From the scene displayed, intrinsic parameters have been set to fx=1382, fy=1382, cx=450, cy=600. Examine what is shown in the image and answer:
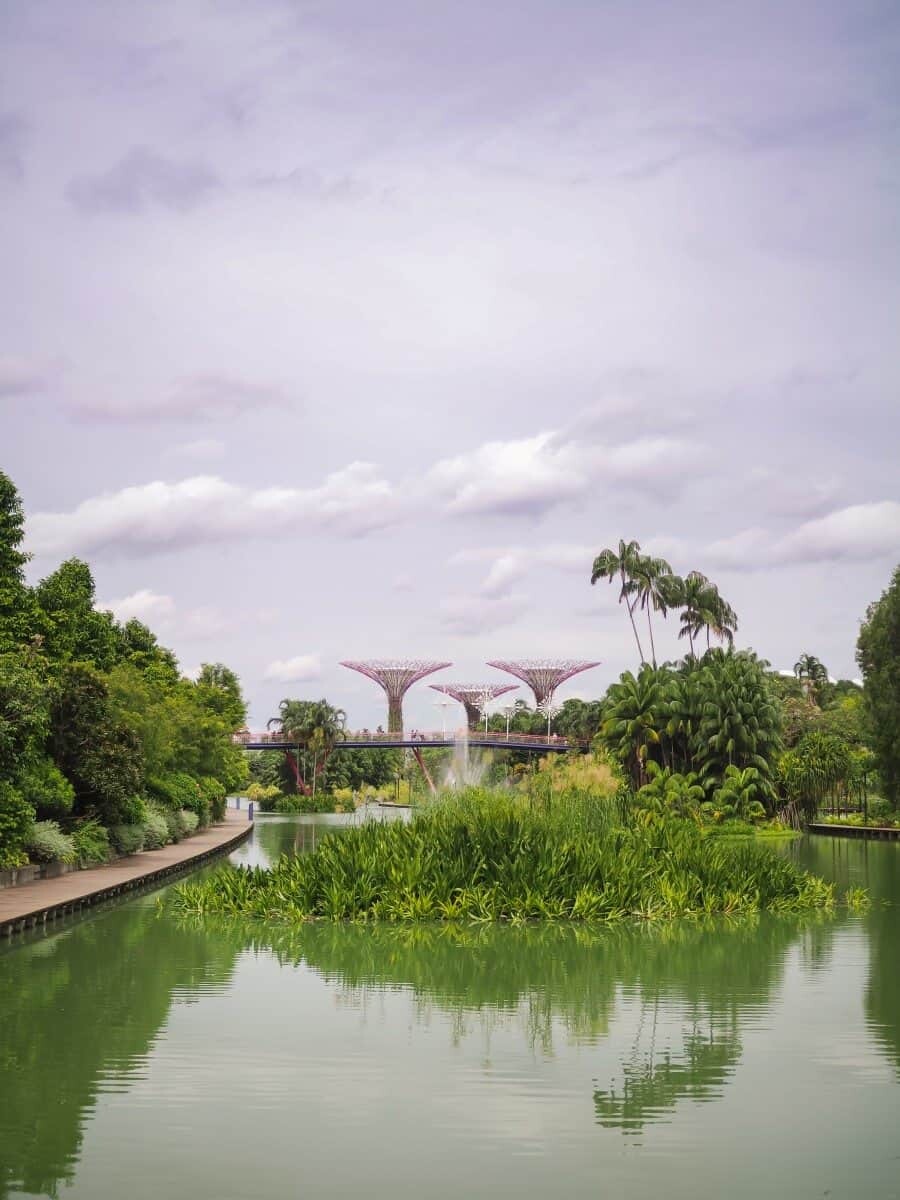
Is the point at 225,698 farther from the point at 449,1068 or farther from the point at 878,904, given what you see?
the point at 449,1068

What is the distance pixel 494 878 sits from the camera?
22.0 m

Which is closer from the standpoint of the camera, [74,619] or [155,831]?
[155,831]

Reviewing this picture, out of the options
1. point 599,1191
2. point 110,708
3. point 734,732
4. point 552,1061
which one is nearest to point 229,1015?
point 552,1061

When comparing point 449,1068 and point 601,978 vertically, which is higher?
point 449,1068

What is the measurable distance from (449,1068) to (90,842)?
69.2 ft

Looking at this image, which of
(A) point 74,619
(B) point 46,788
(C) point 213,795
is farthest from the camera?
(C) point 213,795

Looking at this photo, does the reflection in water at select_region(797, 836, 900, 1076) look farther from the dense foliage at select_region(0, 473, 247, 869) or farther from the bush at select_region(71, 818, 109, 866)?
the bush at select_region(71, 818, 109, 866)

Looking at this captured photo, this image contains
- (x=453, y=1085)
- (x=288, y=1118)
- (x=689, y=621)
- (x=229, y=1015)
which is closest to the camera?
(x=288, y=1118)

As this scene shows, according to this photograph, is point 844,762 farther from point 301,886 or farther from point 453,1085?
point 453,1085

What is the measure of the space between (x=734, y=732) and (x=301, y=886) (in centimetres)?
3726

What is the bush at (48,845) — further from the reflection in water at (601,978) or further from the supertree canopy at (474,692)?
the supertree canopy at (474,692)

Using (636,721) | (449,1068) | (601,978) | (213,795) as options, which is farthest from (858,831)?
(449,1068)

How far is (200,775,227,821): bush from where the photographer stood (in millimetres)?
52319

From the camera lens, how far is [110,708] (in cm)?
3291
